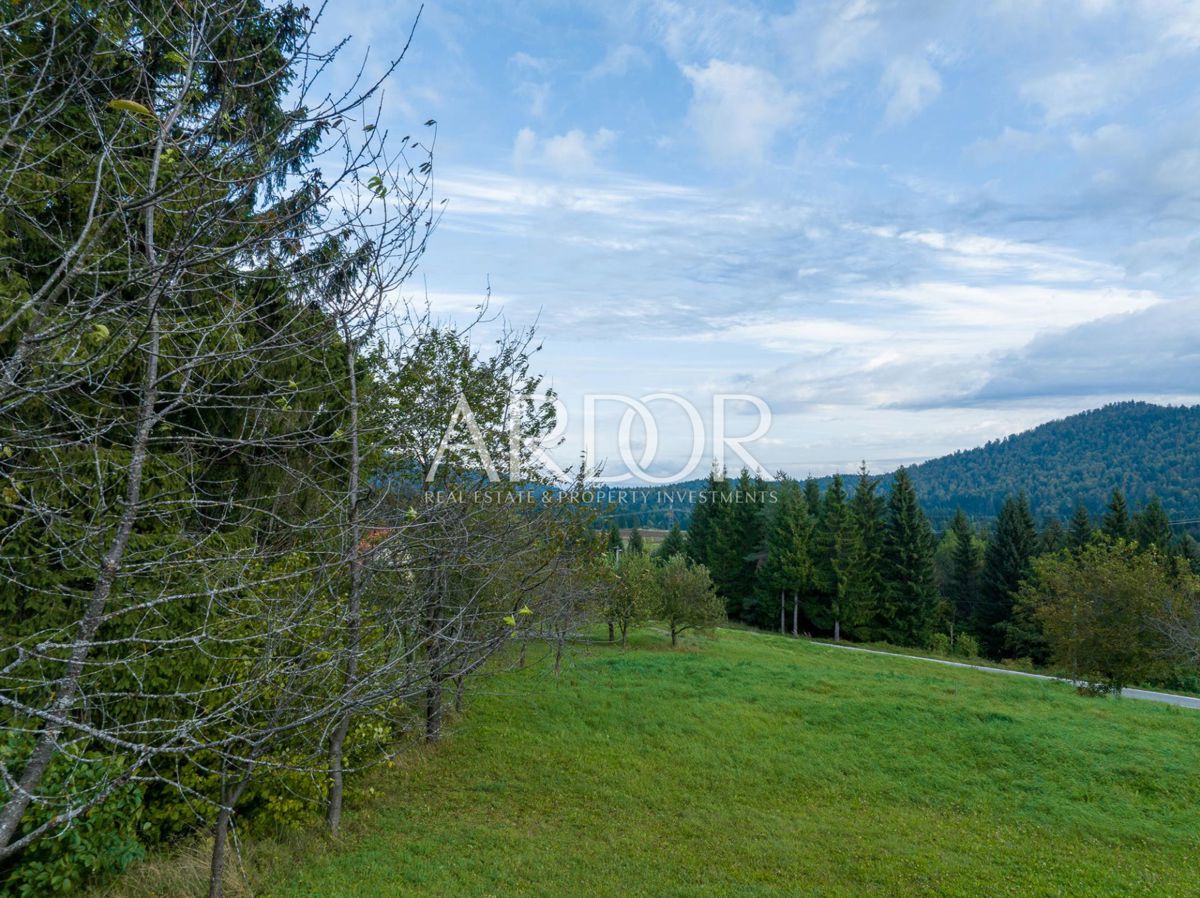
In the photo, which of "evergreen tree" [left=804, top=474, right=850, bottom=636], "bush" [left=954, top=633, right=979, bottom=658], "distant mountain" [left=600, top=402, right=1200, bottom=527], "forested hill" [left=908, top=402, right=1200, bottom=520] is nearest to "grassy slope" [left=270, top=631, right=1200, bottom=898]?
"bush" [left=954, top=633, right=979, bottom=658]

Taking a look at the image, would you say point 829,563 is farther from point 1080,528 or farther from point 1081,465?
point 1081,465

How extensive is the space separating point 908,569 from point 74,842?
41175 millimetres

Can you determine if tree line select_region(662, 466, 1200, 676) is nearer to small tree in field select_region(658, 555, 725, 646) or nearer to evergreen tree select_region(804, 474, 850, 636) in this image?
evergreen tree select_region(804, 474, 850, 636)

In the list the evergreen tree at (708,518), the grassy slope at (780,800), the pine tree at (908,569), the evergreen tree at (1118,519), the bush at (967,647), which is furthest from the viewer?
the evergreen tree at (708,518)

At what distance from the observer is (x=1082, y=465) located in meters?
150

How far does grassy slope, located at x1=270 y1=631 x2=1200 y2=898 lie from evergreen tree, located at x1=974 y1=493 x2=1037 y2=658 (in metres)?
26.1

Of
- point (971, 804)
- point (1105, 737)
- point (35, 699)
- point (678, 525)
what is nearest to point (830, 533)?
point (678, 525)

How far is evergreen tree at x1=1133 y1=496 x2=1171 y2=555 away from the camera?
37.2 metres

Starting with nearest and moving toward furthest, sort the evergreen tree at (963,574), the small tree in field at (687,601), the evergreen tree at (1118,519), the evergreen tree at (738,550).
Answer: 1. the small tree in field at (687,601)
2. the evergreen tree at (1118,519)
3. the evergreen tree at (963,574)
4. the evergreen tree at (738,550)

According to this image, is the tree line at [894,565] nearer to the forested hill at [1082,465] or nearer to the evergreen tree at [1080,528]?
the evergreen tree at [1080,528]

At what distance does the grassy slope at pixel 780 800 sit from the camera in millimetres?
6926

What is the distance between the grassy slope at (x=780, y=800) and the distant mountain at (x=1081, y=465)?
9684 centimetres

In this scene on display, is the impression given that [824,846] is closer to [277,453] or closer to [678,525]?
[277,453]

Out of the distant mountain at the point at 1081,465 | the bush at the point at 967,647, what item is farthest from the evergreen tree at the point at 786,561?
the distant mountain at the point at 1081,465
